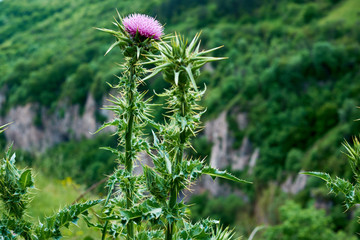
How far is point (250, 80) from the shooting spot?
92.2 metres

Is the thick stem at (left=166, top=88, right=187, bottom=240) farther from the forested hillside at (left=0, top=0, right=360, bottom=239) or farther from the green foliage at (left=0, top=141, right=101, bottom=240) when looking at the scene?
the forested hillside at (left=0, top=0, right=360, bottom=239)

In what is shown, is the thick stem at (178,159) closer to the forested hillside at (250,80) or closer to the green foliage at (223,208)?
the forested hillside at (250,80)

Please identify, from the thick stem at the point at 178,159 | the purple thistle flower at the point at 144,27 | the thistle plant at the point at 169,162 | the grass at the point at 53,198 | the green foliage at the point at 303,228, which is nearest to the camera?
the thistle plant at the point at 169,162

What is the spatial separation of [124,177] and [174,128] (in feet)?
2.53

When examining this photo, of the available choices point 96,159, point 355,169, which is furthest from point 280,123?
point 355,169

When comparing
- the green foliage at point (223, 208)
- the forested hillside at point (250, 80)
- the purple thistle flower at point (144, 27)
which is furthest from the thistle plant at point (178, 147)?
the green foliage at point (223, 208)

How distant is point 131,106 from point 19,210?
4.48 ft

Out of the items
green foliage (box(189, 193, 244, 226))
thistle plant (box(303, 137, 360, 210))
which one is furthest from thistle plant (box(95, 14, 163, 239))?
green foliage (box(189, 193, 244, 226))

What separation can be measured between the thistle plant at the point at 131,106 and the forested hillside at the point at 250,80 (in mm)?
23258

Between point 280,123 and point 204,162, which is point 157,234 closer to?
point 204,162

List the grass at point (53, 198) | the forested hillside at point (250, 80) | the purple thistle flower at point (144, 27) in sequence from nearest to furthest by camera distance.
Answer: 1. the purple thistle flower at point (144, 27)
2. the grass at point (53, 198)
3. the forested hillside at point (250, 80)

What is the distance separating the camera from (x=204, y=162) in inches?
122

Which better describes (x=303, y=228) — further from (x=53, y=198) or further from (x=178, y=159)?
(x=178, y=159)

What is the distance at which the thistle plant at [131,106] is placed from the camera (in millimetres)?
3453
